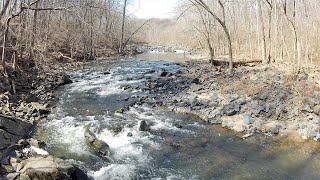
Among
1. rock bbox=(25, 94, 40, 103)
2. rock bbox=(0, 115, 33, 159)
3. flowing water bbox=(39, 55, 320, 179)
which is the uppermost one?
rock bbox=(25, 94, 40, 103)

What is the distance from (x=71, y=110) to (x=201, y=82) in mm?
7075

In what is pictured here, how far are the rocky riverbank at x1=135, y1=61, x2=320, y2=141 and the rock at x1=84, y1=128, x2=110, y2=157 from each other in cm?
432

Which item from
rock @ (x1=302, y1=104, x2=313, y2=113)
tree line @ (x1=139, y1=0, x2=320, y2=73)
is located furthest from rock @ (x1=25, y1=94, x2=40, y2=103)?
rock @ (x1=302, y1=104, x2=313, y2=113)

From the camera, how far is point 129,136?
402 inches

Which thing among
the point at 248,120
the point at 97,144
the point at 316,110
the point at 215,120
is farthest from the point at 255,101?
the point at 97,144

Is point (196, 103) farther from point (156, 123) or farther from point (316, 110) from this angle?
point (316, 110)

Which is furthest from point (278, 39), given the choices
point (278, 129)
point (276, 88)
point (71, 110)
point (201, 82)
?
point (71, 110)

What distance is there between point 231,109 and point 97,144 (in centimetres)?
546

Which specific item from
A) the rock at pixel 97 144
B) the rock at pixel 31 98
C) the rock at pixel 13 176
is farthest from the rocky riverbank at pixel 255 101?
the rock at pixel 13 176

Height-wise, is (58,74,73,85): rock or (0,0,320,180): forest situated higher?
(58,74,73,85): rock

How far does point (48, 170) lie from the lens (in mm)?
6871

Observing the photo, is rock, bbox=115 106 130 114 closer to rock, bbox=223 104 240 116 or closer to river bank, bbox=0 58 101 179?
river bank, bbox=0 58 101 179

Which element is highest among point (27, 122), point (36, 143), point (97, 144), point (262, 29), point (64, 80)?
point (262, 29)

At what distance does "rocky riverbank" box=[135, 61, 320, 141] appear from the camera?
414 inches
